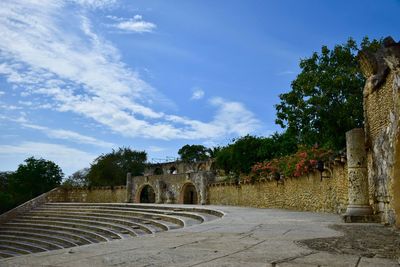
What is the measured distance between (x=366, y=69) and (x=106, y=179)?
1621 inches

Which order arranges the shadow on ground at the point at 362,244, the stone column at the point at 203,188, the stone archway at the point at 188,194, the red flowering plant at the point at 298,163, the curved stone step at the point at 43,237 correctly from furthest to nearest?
the stone archway at the point at 188,194, the stone column at the point at 203,188, the curved stone step at the point at 43,237, the red flowering plant at the point at 298,163, the shadow on ground at the point at 362,244

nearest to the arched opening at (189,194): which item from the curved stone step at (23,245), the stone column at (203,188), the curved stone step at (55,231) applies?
the stone column at (203,188)

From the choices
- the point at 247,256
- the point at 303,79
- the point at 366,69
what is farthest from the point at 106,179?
the point at 247,256

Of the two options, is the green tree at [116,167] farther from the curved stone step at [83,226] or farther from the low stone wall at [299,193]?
the low stone wall at [299,193]

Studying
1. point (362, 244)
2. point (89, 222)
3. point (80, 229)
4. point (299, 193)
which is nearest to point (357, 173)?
point (362, 244)

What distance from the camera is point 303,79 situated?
808 inches

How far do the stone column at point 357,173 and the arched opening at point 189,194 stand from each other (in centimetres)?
2367

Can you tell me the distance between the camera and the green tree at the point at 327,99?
62.4ft

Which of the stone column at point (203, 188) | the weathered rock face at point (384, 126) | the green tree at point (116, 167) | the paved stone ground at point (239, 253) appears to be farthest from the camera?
the green tree at point (116, 167)

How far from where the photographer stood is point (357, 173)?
8.80 metres

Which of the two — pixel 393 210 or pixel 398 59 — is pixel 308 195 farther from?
pixel 398 59

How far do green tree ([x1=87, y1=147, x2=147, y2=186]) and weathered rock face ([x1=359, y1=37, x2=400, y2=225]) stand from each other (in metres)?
39.8

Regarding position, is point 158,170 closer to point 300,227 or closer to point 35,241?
point 35,241

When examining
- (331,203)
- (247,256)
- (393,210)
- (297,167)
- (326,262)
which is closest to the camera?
(326,262)
